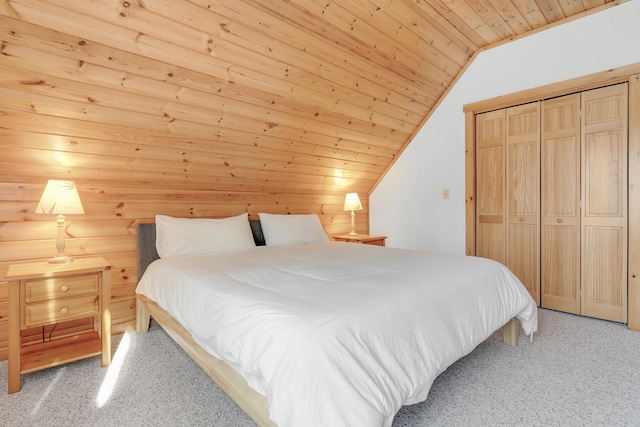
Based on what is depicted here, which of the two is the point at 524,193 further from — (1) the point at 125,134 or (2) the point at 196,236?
(1) the point at 125,134

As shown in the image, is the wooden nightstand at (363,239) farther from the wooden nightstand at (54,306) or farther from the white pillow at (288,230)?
the wooden nightstand at (54,306)

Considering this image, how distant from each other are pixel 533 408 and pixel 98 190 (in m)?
2.91

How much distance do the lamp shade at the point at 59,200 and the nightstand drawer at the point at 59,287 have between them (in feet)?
1.30

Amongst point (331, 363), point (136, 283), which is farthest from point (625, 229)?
point (136, 283)

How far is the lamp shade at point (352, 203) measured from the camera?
3.91 metres

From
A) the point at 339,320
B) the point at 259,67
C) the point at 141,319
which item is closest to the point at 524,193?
the point at 259,67

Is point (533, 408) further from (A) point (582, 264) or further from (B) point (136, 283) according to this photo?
(B) point (136, 283)

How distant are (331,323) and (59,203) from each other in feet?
5.98

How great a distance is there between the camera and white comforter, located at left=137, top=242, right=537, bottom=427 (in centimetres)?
100

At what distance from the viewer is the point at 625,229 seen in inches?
101

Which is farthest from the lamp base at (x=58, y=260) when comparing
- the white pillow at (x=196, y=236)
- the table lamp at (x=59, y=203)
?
the white pillow at (x=196, y=236)

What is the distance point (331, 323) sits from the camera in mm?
1107

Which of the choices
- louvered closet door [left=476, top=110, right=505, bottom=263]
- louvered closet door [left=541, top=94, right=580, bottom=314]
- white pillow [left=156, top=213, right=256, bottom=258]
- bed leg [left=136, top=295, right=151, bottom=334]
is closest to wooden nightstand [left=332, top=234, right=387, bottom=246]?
louvered closet door [left=476, top=110, right=505, bottom=263]

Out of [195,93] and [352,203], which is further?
[352,203]
